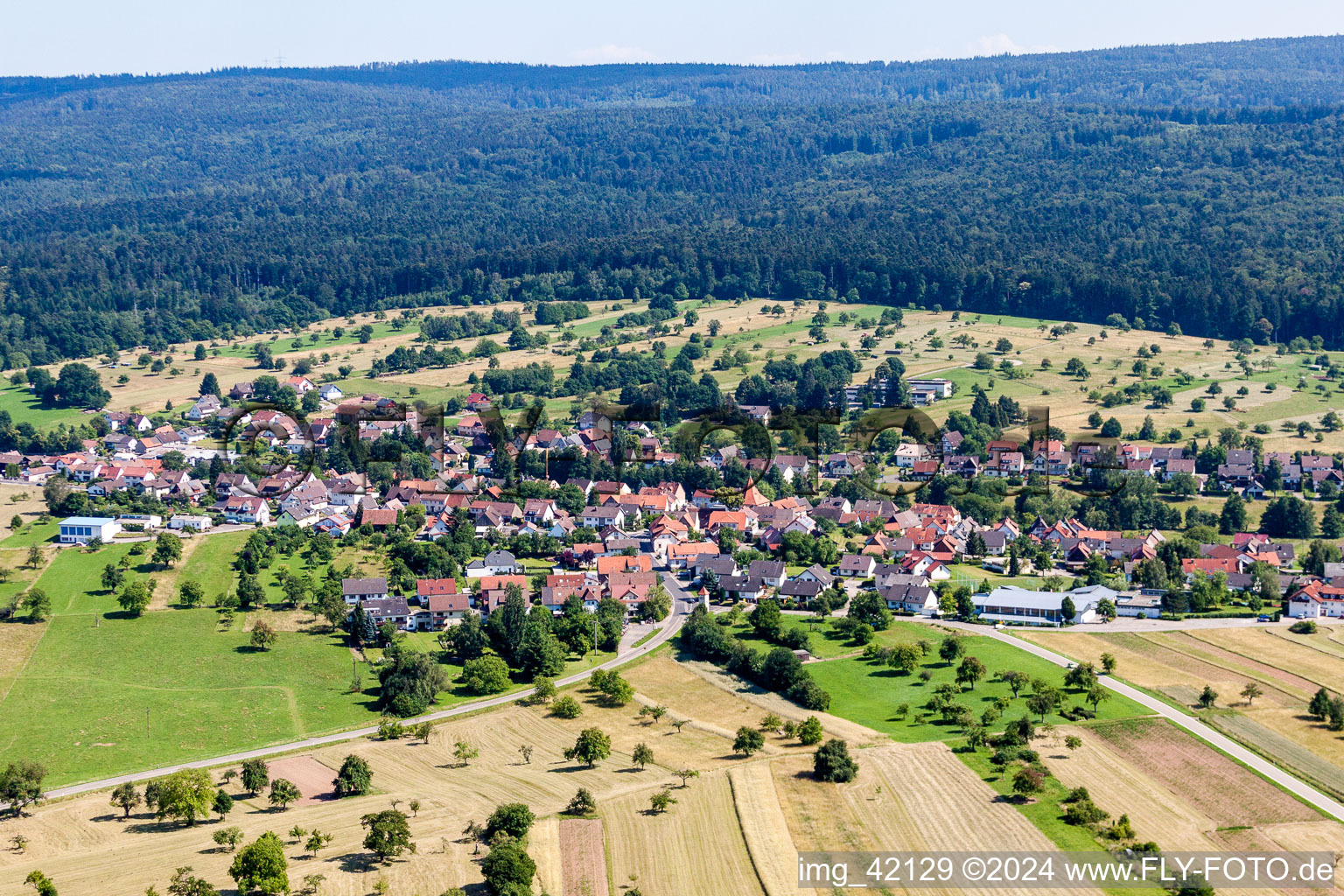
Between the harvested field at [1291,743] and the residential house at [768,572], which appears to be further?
the residential house at [768,572]

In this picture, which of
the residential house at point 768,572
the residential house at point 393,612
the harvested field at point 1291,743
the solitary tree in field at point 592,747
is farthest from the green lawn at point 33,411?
Result: the harvested field at point 1291,743

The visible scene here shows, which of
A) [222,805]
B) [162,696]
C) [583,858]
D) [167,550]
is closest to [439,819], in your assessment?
[583,858]

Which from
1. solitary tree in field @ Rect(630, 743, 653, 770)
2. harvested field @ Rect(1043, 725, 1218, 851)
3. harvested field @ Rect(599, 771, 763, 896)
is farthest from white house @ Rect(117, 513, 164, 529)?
harvested field @ Rect(1043, 725, 1218, 851)

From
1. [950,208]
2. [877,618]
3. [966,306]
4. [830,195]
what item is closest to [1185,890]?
[877,618]

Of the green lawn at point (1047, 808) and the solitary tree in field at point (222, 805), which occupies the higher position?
the solitary tree in field at point (222, 805)

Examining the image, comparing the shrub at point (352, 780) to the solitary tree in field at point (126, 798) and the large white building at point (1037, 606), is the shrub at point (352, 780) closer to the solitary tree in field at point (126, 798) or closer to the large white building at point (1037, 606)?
the solitary tree in field at point (126, 798)

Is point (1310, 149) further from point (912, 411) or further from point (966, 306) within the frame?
point (912, 411)

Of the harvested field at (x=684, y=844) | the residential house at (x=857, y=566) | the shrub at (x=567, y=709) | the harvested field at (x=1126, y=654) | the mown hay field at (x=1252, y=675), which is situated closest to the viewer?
the harvested field at (x=684, y=844)

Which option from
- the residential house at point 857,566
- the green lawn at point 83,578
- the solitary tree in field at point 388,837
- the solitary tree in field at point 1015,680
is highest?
the solitary tree in field at point 388,837
